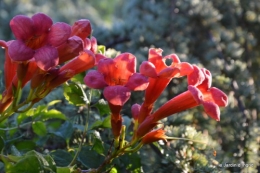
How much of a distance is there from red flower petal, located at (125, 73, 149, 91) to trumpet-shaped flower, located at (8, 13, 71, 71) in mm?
119

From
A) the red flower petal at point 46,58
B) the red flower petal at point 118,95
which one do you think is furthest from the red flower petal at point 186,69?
the red flower petal at point 46,58

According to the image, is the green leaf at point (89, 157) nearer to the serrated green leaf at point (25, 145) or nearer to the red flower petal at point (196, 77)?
the serrated green leaf at point (25, 145)

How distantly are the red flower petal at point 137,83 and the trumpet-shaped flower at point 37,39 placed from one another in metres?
0.12

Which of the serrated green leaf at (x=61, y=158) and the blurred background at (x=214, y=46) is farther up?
the serrated green leaf at (x=61, y=158)

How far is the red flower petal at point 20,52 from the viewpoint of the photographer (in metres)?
0.67

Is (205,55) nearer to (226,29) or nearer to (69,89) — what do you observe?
(226,29)

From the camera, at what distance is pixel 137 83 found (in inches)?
27.5

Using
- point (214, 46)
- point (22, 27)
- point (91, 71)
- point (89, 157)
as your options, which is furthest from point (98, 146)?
point (214, 46)

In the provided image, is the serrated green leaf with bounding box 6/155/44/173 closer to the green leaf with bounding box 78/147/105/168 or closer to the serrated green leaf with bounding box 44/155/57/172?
the serrated green leaf with bounding box 44/155/57/172

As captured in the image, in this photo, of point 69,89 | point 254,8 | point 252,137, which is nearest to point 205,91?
point 69,89

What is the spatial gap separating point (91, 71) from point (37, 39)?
0.10 m

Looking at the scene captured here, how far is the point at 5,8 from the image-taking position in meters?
3.34

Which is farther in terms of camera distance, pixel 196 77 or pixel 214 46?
pixel 214 46

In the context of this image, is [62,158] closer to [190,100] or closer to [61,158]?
[61,158]
